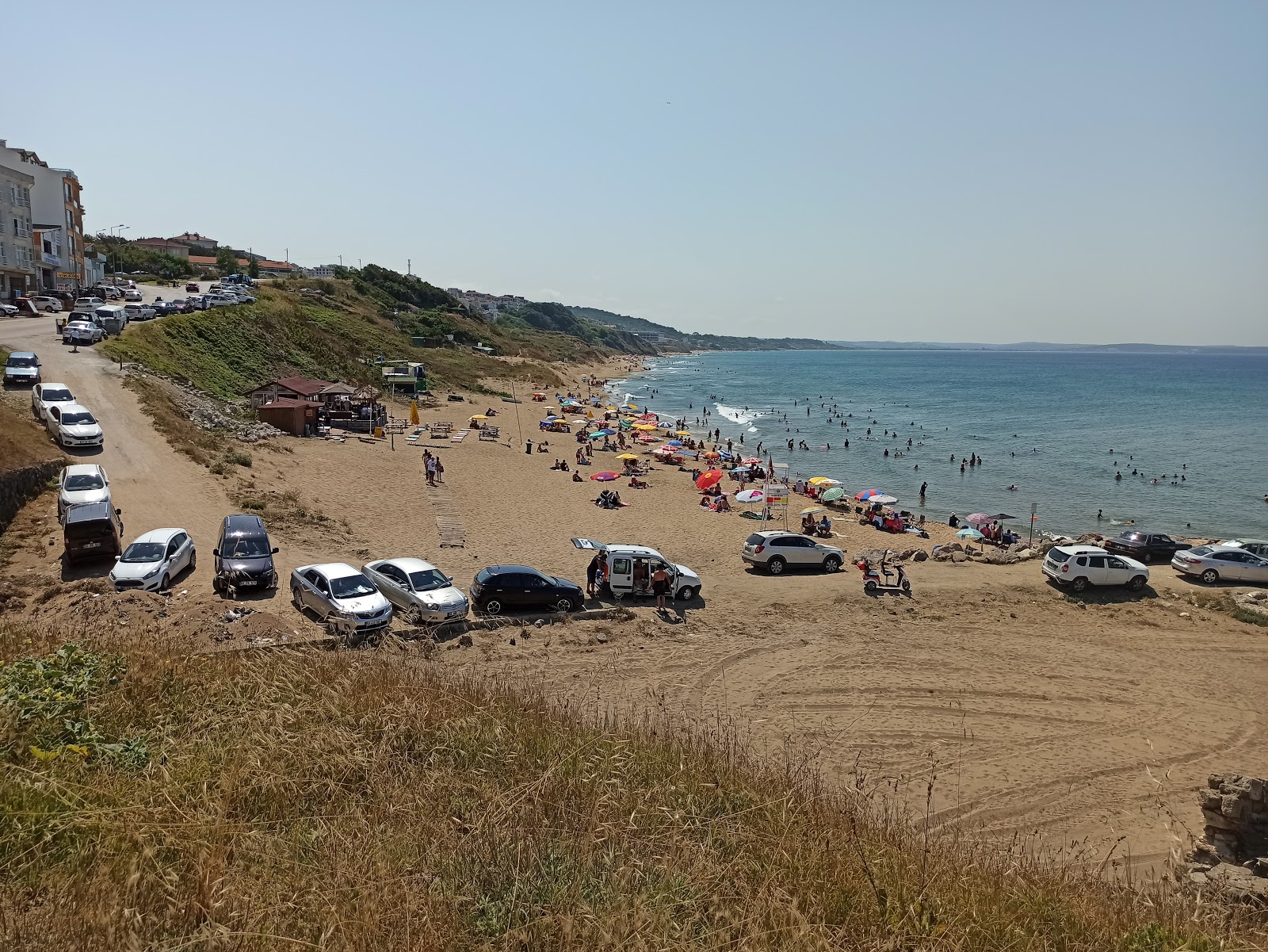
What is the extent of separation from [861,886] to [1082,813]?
766 centimetres

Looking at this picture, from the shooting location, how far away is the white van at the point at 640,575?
1797 cm

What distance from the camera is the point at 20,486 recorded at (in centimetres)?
1855

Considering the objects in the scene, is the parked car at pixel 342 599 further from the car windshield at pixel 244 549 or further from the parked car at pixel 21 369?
the parked car at pixel 21 369

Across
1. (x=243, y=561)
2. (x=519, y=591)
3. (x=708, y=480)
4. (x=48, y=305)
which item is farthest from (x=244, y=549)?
(x=48, y=305)

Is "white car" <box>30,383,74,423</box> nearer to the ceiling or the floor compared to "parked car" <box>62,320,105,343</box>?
nearer to the floor

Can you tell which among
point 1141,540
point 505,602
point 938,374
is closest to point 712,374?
point 938,374

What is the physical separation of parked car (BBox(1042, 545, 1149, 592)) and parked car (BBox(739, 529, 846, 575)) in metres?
5.91

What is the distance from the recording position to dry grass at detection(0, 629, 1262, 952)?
162 inches

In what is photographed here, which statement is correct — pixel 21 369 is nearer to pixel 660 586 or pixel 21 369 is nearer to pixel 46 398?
pixel 46 398

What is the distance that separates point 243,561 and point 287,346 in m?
45.5

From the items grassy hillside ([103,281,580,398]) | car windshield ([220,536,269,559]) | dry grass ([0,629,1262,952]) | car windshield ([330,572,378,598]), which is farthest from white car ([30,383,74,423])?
dry grass ([0,629,1262,952])

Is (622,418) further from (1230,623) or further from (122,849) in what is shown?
(122,849)

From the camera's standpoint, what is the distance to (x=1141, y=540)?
24688 millimetres

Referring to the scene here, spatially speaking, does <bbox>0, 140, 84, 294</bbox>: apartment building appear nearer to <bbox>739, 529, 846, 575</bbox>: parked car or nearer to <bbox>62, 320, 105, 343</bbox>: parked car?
<bbox>62, 320, 105, 343</bbox>: parked car
